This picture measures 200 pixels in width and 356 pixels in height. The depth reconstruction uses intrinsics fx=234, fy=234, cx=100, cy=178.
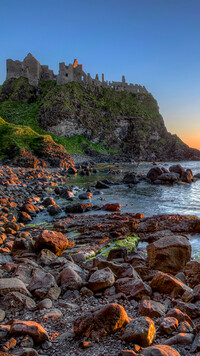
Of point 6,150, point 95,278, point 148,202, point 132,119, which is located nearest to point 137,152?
point 132,119

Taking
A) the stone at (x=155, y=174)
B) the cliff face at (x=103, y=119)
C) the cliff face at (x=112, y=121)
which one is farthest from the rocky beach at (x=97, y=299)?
the cliff face at (x=112, y=121)

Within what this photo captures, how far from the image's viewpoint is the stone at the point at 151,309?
404 centimetres

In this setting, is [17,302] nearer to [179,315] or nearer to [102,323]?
[102,323]

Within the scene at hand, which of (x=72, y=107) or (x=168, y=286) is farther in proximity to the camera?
(x=72, y=107)

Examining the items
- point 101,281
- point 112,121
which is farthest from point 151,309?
point 112,121

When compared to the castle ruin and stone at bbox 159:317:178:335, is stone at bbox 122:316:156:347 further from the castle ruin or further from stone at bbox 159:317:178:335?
the castle ruin

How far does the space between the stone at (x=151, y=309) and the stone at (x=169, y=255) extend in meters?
2.03

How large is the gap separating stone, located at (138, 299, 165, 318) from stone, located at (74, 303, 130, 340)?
2.02 feet

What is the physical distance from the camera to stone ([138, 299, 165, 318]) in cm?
404

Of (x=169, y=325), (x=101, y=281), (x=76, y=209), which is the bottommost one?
(x=76, y=209)

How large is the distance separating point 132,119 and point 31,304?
111722mm

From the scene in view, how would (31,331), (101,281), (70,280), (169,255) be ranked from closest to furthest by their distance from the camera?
1. (31,331)
2. (101,281)
3. (70,280)
4. (169,255)

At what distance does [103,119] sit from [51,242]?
9977 centimetres

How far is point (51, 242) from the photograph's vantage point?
25.6 feet
